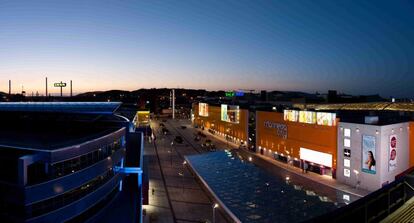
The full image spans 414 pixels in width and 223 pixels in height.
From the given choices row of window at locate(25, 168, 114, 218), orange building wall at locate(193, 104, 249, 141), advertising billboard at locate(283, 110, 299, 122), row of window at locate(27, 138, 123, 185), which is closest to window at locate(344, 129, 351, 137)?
advertising billboard at locate(283, 110, 299, 122)

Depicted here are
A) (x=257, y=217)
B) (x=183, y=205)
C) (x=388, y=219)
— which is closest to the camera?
(x=388, y=219)

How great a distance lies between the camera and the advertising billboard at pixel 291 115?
48266 millimetres

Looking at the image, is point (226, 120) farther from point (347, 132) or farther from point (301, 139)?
point (347, 132)

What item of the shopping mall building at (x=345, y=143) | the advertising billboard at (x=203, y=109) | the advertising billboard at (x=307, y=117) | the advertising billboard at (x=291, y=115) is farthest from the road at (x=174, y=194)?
the advertising billboard at (x=203, y=109)

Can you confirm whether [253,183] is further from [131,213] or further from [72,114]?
[72,114]

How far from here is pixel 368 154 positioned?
36250 millimetres

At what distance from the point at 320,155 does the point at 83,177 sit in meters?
31.7

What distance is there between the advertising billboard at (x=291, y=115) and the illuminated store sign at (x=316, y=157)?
4873 millimetres

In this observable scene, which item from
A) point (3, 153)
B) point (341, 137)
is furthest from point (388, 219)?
point (341, 137)

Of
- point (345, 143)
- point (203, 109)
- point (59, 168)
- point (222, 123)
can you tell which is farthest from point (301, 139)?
point (203, 109)

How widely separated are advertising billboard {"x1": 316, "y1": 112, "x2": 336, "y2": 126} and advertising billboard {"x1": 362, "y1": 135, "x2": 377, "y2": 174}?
196 inches

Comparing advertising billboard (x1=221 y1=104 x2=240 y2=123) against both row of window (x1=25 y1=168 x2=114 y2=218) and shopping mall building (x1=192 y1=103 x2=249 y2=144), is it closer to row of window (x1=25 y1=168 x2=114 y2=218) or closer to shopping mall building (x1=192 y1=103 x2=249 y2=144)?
shopping mall building (x1=192 y1=103 x2=249 y2=144)

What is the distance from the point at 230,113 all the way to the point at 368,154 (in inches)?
1616

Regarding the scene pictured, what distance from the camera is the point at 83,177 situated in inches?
890
